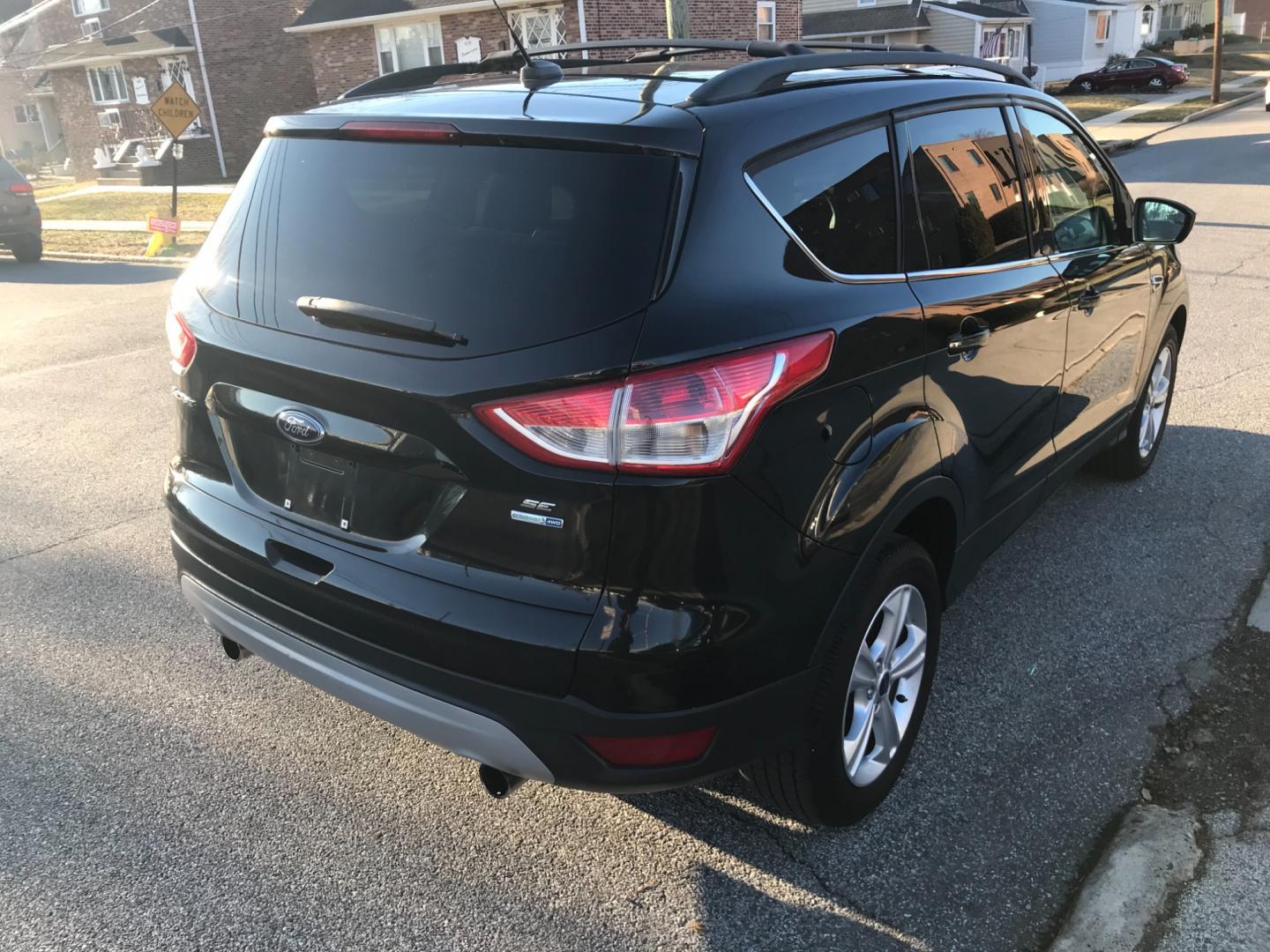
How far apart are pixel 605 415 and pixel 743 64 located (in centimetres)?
122

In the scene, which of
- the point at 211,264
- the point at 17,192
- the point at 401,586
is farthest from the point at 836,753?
the point at 17,192

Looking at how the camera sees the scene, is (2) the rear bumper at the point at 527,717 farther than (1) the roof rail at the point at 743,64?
No

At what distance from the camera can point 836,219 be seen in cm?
257

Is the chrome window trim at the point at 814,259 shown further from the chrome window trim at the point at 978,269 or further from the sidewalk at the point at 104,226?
the sidewalk at the point at 104,226

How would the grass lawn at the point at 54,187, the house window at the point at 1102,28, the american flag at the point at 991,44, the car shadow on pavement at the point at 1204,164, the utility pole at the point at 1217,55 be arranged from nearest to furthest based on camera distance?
the car shadow on pavement at the point at 1204,164 < the grass lawn at the point at 54,187 < the utility pole at the point at 1217,55 < the american flag at the point at 991,44 < the house window at the point at 1102,28

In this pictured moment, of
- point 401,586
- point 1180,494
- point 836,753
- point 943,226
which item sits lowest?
point 1180,494

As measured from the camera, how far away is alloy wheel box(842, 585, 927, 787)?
2.67 meters

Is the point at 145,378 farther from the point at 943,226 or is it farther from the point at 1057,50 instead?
the point at 1057,50

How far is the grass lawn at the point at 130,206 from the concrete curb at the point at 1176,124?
16.7 metres

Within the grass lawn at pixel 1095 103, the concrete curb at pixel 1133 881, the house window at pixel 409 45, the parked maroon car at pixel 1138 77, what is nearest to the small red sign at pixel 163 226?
the house window at pixel 409 45

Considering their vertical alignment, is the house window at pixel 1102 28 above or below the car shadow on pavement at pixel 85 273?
above

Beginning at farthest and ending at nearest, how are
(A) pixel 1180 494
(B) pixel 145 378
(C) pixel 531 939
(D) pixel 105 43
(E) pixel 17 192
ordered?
(D) pixel 105 43 → (E) pixel 17 192 → (B) pixel 145 378 → (A) pixel 1180 494 → (C) pixel 531 939

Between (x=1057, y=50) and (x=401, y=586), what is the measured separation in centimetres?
5599

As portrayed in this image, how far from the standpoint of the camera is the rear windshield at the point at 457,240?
217 centimetres
